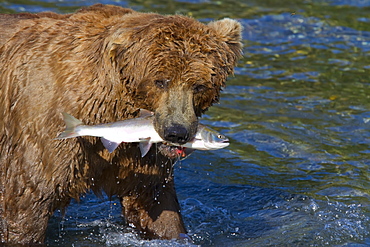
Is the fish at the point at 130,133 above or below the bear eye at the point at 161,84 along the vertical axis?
below

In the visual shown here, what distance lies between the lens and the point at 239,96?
9000 mm

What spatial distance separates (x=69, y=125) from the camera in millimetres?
4551

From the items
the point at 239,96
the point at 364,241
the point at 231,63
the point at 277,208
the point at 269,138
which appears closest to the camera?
the point at 231,63

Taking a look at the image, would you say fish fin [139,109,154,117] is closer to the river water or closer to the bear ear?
the bear ear

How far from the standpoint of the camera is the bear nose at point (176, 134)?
4480 millimetres

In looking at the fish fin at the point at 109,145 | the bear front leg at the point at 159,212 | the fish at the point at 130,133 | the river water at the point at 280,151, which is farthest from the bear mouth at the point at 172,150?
the river water at the point at 280,151

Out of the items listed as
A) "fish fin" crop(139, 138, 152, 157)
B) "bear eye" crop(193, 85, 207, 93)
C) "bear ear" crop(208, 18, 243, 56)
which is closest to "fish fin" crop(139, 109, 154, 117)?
"fish fin" crop(139, 138, 152, 157)

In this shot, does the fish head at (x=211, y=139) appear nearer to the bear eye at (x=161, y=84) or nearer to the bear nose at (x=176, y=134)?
the bear nose at (x=176, y=134)

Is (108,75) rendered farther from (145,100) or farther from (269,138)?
(269,138)

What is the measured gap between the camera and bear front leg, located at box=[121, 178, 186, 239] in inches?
223

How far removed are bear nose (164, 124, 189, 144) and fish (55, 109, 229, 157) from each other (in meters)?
0.06

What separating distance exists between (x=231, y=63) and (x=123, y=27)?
0.83 metres

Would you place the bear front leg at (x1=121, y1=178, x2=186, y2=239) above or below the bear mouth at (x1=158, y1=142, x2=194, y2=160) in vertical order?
below

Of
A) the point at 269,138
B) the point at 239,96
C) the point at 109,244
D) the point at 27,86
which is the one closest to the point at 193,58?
the point at 27,86
